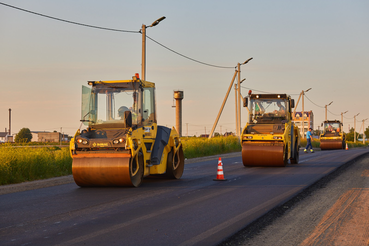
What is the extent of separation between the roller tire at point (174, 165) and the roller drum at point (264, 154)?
5053mm

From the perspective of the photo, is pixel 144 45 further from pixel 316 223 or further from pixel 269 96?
pixel 316 223

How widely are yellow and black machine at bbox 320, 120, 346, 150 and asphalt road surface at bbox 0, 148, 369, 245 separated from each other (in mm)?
33332

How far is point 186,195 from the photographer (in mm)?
10109

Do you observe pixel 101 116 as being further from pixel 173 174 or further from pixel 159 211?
pixel 159 211

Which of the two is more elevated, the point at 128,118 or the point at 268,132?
the point at 128,118

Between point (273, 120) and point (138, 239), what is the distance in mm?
14433

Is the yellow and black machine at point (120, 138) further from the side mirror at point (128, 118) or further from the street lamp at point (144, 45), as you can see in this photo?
the street lamp at point (144, 45)

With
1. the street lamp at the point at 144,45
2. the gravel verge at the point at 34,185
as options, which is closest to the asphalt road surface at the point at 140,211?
the gravel verge at the point at 34,185

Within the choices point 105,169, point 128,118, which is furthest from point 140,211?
point 128,118

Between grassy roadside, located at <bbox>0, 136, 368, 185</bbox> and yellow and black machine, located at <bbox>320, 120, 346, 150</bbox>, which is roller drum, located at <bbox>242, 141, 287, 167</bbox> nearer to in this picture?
grassy roadside, located at <bbox>0, 136, 368, 185</bbox>

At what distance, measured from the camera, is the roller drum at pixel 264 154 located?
58.9 feet

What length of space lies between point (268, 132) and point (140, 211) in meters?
Answer: 11.2

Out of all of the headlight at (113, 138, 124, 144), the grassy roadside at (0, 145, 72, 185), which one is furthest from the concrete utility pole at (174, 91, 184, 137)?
the headlight at (113, 138, 124, 144)

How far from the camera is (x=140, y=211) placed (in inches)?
319
